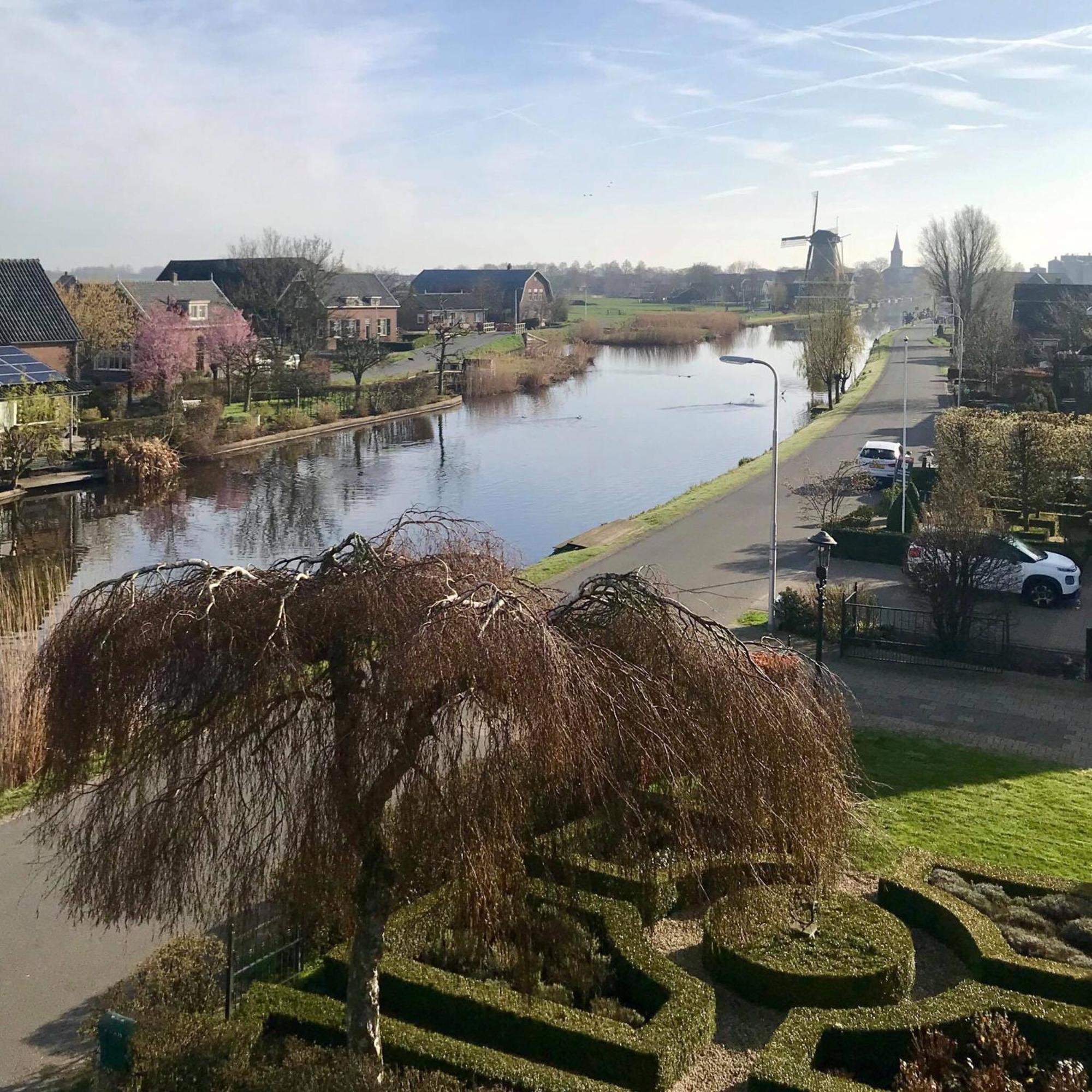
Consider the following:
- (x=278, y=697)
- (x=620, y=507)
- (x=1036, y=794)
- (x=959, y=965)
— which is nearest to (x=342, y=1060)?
(x=278, y=697)

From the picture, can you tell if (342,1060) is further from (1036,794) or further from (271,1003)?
(1036,794)

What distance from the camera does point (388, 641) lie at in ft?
21.1

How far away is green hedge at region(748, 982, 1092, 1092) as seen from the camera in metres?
7.39

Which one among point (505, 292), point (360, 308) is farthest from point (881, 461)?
point (505, 292)

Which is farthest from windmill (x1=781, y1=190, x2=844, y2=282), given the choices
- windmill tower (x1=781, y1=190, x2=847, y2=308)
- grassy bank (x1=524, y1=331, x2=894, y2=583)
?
grassy bank (x1=524, y1=331, x2=894, y2=583)

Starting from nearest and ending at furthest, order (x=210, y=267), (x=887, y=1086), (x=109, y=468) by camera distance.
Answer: (x=887, y=1086), (x=109, y=468), (x=210, y=267)

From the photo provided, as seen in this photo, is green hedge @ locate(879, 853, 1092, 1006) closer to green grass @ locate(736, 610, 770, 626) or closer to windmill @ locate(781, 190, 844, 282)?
green grass @ locate(736, 610, 770, 626)

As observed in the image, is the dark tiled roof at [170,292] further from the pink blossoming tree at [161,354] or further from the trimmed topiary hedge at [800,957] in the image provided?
the trimmed topiary hedge at [800,957]

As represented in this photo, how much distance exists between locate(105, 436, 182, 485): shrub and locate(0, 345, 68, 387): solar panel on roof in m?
3.69

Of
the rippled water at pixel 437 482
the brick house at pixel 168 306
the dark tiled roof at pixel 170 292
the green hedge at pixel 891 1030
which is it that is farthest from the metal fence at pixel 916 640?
the dark tiled roof at pixel 170 292

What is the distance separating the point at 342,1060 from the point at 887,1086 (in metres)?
3.43

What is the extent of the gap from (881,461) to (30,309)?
31.1 meters

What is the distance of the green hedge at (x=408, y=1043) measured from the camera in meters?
6.98

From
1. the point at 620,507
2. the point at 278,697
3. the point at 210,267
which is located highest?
the point at 210,267
